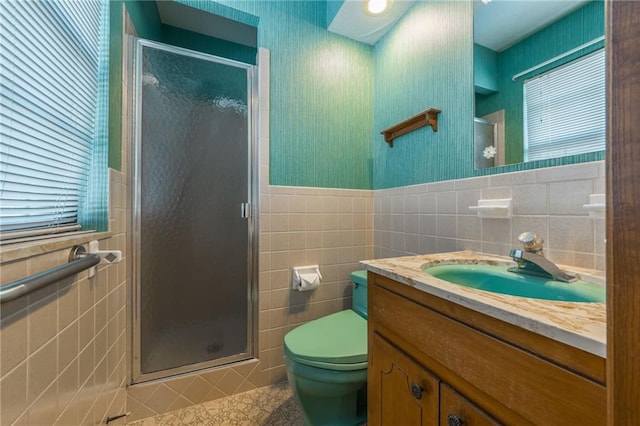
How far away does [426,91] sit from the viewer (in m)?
1.38

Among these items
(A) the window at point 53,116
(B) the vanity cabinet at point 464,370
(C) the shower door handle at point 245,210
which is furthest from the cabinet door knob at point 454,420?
(C) the shower door handle at point 245,210

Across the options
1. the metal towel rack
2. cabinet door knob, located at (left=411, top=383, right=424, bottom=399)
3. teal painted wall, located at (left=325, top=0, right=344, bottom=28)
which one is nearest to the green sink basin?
cabinet door knob, located at (left=411, top=383, right=424, bottom=399)

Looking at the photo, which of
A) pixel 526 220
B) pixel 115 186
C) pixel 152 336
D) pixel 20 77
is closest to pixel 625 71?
pixel 526 220

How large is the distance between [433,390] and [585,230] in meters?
0.69

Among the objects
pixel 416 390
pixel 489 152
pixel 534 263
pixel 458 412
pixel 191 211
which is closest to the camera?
pixel 458 412

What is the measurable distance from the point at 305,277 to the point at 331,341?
0.48 metres

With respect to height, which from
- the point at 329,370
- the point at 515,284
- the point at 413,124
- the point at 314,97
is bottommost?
the point at 329,370

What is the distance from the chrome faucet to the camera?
72 cm

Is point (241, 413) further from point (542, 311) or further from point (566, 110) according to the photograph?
point (566, 110)

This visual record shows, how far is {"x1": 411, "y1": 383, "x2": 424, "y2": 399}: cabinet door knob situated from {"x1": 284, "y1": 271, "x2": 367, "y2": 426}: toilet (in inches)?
15.1

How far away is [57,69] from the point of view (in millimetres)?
760

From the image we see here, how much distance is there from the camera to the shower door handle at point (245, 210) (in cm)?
153

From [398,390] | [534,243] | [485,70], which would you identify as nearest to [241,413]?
[398,390]

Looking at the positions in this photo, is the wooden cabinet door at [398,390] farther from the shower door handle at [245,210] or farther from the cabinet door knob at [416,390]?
the shower door handle at [245,210]
